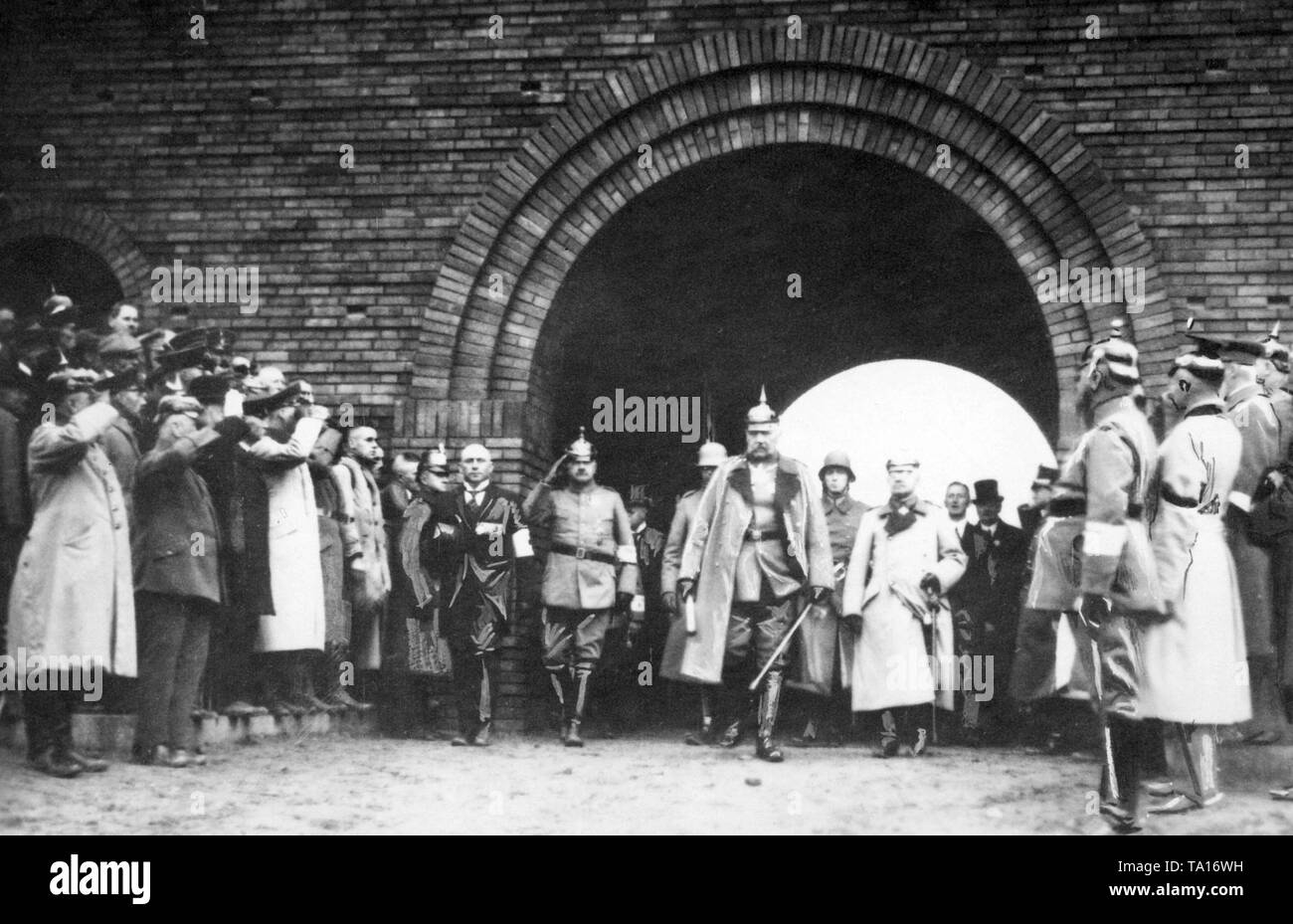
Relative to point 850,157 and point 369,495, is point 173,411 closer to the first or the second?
point 369,495

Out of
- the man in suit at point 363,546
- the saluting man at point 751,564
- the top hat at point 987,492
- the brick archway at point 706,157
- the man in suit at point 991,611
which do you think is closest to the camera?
the saluting man at point 751,564

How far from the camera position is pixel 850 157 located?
29.2ft

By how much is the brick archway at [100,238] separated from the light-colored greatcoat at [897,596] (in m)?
4.80

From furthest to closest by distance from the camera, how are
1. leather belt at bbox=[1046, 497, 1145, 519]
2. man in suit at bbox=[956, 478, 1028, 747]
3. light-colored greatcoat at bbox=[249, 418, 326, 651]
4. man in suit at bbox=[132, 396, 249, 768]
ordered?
man in suit at bbox=[956, 478, 1028, 747] → light-colored greatcoat at bbox=[249, 418, 326, 651] → man in suit at bbox=[132, 396, 249, 768] → leather belt at bbox=[1046, 497, 1145, 519]

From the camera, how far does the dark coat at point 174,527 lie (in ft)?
22.3

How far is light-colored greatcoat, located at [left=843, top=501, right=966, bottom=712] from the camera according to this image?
26.9ft

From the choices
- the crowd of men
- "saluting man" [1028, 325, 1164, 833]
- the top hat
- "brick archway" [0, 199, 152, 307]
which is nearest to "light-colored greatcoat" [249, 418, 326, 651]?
the crowd of men

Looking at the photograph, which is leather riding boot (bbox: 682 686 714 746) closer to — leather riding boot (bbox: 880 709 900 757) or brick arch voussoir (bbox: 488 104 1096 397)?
leather riding boot (bbox: 880 709 900 757)

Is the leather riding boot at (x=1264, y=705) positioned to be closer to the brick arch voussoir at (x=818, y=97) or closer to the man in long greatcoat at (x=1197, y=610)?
the man in long greatcoat at (x=1197, y=610)

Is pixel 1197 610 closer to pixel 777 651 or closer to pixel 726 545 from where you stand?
pixel 777 651

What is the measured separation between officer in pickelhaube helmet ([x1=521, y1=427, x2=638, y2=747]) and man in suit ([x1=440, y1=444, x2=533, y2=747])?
0.27 meters

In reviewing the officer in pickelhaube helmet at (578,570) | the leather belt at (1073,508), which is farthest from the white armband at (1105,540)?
the officer in pickelhaube helmet at (578,570)
